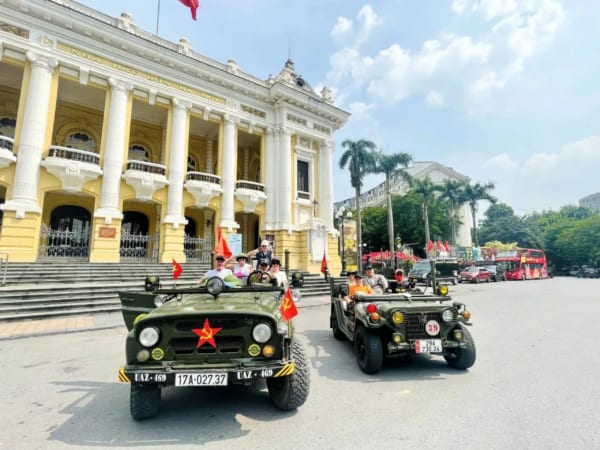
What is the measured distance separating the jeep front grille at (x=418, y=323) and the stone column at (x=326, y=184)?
51.5 feet

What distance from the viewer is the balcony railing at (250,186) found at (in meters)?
18.2

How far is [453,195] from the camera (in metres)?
37.9

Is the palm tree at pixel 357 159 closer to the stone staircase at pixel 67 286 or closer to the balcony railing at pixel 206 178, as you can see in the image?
the balcony railing at pixel 206 178

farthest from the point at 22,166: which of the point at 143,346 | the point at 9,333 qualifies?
the point at 143,346

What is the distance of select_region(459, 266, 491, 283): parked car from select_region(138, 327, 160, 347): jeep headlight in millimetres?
28551

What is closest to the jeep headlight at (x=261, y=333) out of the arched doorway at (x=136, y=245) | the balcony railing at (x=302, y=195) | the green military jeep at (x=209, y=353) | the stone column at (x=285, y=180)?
the green military jeep at (x=209, y=353)

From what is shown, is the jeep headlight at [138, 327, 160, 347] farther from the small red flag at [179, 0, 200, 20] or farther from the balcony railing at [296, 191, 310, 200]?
the small red flag at [179, 0, 200, 20]

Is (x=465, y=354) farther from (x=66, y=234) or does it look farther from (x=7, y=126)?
(x=7, y=126)

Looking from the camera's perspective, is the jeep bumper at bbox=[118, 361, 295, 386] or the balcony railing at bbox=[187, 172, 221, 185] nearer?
the jeep bumper at bbox=[118, 361, 295, 386]

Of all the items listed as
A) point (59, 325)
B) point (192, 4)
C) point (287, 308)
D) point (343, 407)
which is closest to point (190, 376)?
point (287, 308)

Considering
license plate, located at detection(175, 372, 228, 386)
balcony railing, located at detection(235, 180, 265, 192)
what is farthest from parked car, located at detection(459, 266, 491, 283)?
license plate, located at detection(175, 372, 228, 386)

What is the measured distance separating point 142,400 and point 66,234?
43.1 ft

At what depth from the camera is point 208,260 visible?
16.8 meters

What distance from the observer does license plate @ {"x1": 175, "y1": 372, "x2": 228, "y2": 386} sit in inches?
105
